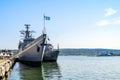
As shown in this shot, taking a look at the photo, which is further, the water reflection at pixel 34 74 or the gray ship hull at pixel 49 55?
the gray ship hull at pixel 49 55

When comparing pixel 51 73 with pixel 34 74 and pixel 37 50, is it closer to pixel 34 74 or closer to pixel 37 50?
pixel 34 74

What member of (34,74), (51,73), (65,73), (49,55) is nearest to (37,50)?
(51,73)

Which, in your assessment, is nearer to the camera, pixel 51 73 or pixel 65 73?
pixel 65 73

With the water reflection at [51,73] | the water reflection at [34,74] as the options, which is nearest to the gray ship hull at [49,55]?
the water reflection at [51,73]

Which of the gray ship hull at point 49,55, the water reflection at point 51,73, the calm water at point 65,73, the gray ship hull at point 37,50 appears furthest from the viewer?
the gray ship hull at point 49,55

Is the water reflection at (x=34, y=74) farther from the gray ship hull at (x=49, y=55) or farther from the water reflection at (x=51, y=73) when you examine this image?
the gray ship hull at (x=49, y=55)

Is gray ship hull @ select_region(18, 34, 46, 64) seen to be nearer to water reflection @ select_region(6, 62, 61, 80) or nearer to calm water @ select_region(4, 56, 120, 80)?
calm water @ select_region(4, 56, 120, 80)

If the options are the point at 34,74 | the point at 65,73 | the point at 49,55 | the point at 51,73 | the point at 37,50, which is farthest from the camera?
the point at 49,55

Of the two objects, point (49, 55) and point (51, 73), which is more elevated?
point (49, 55)

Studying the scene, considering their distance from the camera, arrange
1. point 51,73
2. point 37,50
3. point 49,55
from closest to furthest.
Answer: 1. point 51,73
2. point 37,50
3. point 49,55

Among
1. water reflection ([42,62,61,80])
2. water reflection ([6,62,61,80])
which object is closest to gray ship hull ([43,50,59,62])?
water reflection ([42,62,61,80])

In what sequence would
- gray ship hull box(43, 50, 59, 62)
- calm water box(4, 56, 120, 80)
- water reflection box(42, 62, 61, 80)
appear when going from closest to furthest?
1. calm water box(4, 56, 120, 80)
2. water reflection box(42, 62, 61, 80)
3. gray ship hull box(43, 50, 59, 62)

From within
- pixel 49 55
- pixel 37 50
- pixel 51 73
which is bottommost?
pixel 51 73

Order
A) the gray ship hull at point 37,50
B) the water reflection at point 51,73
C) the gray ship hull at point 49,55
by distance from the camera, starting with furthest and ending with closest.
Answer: the gray ship hull at point 49,55 < the gray ship hull at point 37,50 < the water reflection at point 51,73
